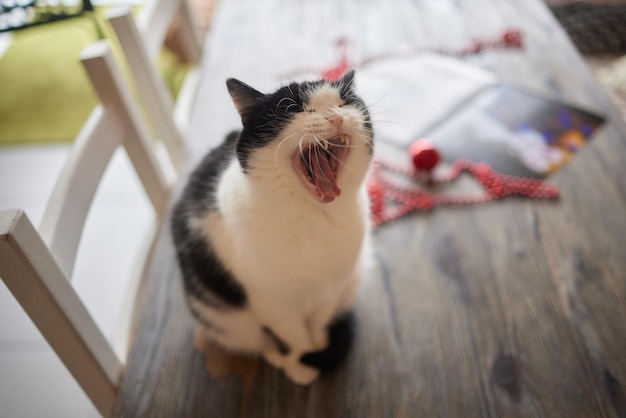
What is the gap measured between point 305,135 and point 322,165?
62 mm

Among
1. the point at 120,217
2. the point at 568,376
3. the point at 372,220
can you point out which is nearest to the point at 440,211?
the point at 372,220

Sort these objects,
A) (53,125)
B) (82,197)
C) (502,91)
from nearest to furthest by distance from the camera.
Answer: (82,197) < (502,91) < (53,125)

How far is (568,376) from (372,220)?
1.75 ft

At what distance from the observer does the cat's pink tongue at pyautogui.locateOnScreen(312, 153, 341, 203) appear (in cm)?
66

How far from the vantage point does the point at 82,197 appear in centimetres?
83

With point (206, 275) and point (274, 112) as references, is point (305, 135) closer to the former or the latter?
point (274, 112)

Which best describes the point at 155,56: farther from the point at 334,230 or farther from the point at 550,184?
the point at 550,184

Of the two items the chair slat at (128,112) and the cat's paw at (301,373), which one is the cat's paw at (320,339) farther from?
the chair slat at (128,112)

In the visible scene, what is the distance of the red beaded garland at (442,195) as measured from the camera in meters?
1.15

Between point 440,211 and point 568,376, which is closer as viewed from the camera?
point 568,376

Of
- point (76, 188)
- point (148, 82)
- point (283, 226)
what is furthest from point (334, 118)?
point (148, 82)

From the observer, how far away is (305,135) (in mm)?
624

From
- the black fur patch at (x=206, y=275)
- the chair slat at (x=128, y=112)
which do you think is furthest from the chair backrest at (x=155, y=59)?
the black fur patch at (x=206, y=275)

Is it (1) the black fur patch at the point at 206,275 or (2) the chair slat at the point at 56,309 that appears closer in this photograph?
(2) the chair slat at the point at 56,309
